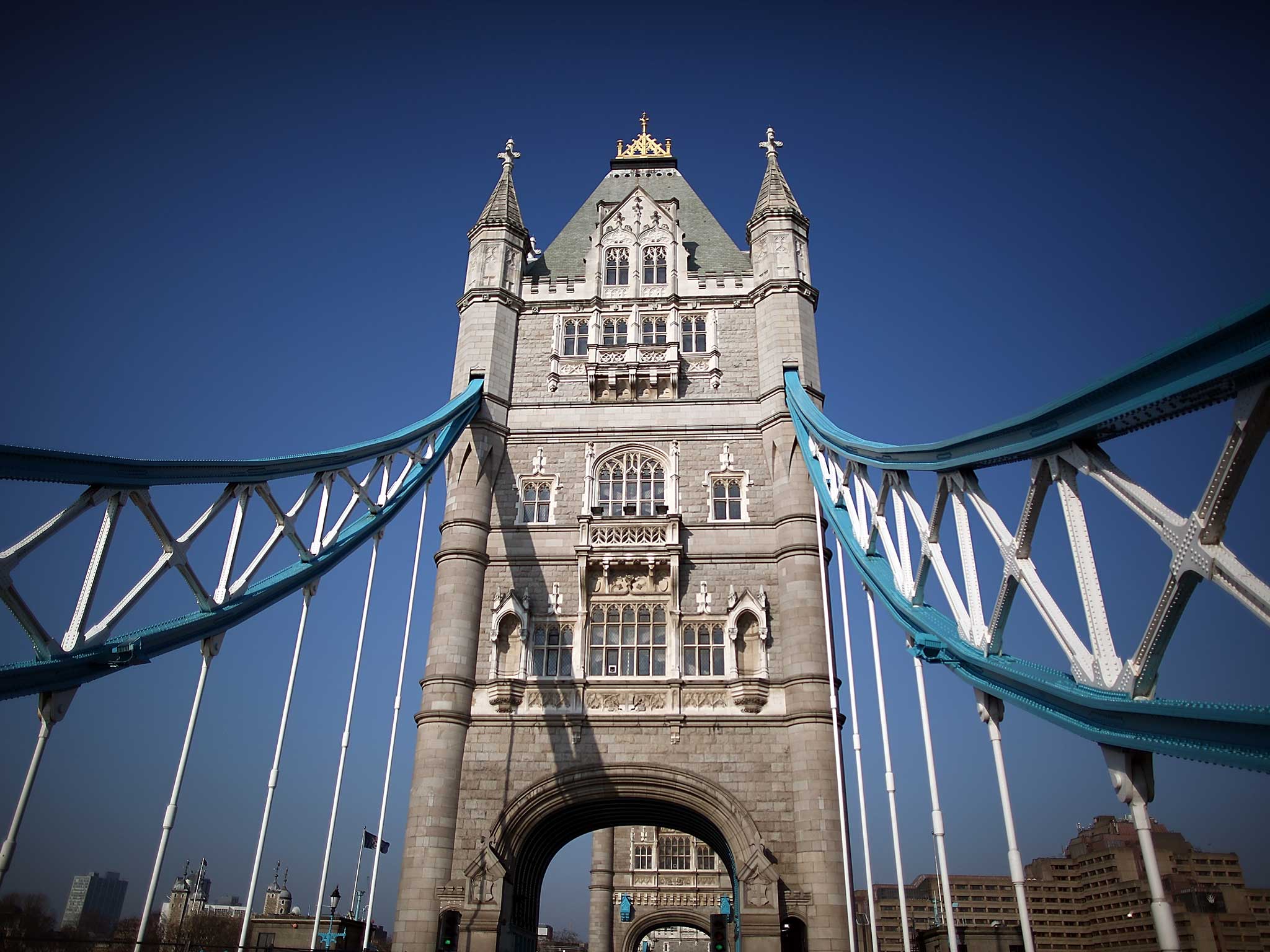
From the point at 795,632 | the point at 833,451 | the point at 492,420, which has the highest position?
the point at 492,420

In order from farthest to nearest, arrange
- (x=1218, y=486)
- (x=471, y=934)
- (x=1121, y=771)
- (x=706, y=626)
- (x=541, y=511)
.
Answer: (x=541, y=511)
(x=706, y=626)
(x=471, y=934)
(x=1121, y=771)
(x=1218, y=486)

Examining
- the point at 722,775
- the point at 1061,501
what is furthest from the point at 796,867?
the point at 1061,501

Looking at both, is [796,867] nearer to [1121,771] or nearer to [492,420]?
[1121,771]

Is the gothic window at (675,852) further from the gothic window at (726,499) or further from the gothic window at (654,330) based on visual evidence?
the gothic window at (654,330)

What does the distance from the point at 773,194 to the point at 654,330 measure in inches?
211

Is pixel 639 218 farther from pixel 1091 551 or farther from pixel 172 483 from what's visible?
pixel 1091 551

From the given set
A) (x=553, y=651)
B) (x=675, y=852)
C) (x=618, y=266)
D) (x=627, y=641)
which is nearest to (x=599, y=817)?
(x=553, y=651)

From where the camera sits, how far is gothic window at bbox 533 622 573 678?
20.4 m

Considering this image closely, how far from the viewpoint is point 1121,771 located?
29.3 ft

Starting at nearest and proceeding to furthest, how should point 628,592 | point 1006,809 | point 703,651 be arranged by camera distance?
point 1006,809 → point 703,651 → point 628,592

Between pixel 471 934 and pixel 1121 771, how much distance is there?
1289cm

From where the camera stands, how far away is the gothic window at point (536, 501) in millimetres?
22172

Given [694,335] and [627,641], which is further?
[694,335]

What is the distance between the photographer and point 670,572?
21.0 m
